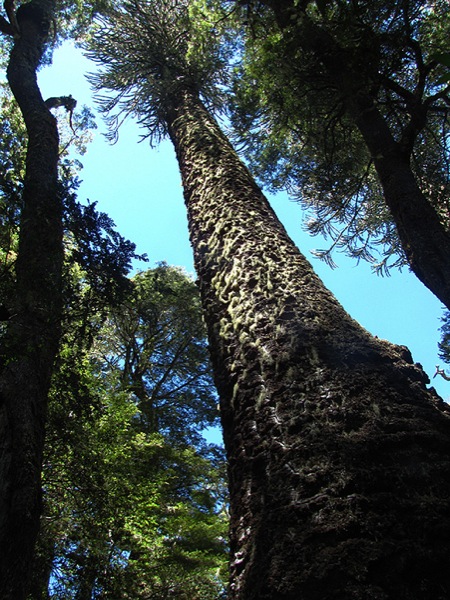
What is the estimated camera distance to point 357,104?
563 centimetres

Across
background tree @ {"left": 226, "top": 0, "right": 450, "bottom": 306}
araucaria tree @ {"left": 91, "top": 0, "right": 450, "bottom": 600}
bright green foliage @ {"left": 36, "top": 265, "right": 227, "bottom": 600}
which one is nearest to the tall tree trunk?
araucaria tree @ {"left": 91, "top": 0, "right": 450, "bottom": 600}

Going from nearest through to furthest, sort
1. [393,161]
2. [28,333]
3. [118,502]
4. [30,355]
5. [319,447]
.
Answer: [319,447], [30,355], [28,333], [393,161], [118,502]

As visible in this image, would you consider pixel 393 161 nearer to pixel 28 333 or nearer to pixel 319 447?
pixel 28 333

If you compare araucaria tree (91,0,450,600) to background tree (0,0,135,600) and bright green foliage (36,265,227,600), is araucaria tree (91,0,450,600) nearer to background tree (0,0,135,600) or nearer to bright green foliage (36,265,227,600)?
background tree (0,0,135,600)

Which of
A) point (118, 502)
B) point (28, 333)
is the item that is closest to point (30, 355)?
point (28, 333)

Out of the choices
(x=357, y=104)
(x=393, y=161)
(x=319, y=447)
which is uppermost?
(x=357, y=104)

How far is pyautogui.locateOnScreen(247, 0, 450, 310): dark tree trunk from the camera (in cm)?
438

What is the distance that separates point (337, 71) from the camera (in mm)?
5848

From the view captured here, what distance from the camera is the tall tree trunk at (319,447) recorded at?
1.13 metres

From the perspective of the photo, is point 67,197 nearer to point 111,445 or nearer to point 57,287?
point 57,287

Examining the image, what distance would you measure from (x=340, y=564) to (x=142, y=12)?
8747 millimetres

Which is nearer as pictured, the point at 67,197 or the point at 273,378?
the point at 273,378

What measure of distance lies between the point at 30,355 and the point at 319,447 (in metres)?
3.05

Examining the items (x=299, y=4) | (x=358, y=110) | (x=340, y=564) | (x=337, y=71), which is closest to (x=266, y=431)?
(x=340, y=564)
